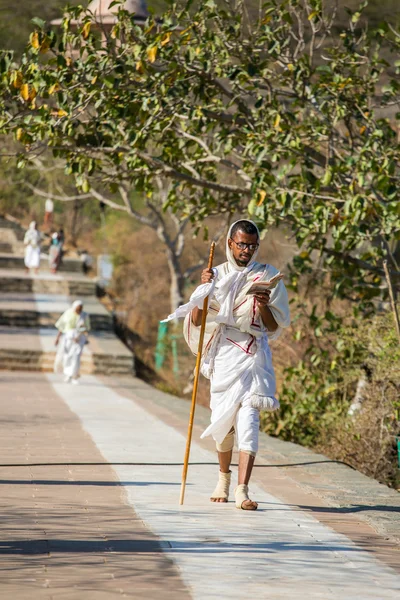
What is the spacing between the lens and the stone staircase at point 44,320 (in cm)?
2148

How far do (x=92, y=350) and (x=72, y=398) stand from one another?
6.19 m

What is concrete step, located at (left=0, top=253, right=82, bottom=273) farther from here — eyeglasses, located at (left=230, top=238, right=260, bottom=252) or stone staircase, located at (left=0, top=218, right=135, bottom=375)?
eyeglasses, located at (left=230, top=238, right=260, bottom=252)

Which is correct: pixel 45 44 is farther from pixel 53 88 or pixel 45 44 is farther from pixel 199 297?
pixel 199 297

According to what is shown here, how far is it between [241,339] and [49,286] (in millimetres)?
27315

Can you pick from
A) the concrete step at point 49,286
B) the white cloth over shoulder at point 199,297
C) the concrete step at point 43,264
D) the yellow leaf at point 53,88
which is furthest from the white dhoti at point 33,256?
the white cloth over shoulder at point 199,297

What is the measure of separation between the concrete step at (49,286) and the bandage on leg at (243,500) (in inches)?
1053

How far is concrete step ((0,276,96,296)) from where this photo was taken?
33.6 metres

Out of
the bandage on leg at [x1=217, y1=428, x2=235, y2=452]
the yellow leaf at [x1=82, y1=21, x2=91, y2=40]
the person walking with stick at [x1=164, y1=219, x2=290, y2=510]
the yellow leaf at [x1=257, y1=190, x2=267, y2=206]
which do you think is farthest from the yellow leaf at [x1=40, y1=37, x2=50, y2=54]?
the bandage on leg at [x1=217, y1=428, x2=235, y2=452]

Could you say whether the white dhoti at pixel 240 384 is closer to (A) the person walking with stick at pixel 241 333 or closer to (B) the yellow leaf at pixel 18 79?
(A) the person walking with stick at pixel 241 333

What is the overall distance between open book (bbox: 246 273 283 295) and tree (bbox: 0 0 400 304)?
12.7 ft

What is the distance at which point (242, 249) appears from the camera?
7.03 metres

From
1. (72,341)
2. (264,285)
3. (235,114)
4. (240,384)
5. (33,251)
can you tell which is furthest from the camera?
(33,251)

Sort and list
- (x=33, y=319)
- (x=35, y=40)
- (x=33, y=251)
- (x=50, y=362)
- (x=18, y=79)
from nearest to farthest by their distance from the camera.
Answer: (x=35, y=40)
(x=18, y=79)
(x=50, y=362)
(x=33, y=319)
(x=33, y=251)

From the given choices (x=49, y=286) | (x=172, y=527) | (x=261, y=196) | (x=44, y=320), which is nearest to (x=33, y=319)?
(x=44, y=320)
